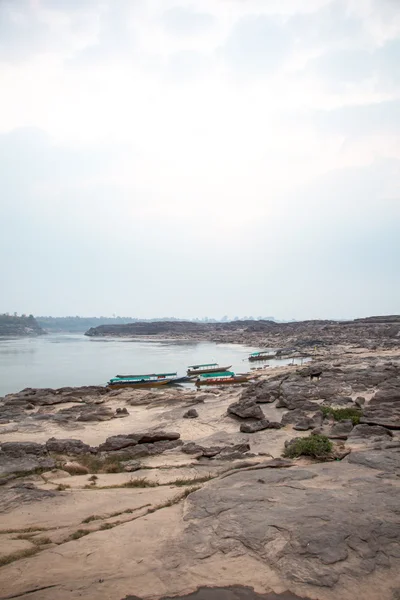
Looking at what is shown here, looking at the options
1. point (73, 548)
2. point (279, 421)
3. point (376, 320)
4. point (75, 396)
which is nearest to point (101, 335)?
point (376, 320)

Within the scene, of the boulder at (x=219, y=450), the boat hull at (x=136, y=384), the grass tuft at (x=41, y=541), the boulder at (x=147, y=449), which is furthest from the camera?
the boat hull at (x=136, y=384)

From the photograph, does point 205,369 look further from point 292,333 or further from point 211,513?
point 292,333

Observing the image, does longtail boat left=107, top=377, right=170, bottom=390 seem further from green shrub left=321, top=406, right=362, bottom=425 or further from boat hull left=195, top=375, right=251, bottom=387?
green shrub left=321, top=406, right=362, bottom=425

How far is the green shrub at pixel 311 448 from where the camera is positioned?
456 inches

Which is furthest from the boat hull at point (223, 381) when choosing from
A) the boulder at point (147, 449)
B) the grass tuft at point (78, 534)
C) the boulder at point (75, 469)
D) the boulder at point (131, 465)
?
the grass tuft at point (78, 534)

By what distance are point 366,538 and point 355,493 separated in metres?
1.79

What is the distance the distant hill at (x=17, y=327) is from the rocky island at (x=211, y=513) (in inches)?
5956

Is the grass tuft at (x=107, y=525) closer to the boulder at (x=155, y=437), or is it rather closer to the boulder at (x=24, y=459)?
the boulder at (x=24, y=459)

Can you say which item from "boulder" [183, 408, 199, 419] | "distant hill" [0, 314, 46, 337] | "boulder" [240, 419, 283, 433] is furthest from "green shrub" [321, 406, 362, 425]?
"distant hill" [0, 314, 46, 337]

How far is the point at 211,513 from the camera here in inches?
280

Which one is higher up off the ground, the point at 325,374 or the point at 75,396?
the point at 325,374

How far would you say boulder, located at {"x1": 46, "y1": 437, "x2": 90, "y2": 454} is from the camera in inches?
549

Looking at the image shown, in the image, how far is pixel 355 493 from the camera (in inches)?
299

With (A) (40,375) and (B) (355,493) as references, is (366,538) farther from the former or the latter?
(A) (40,375)
